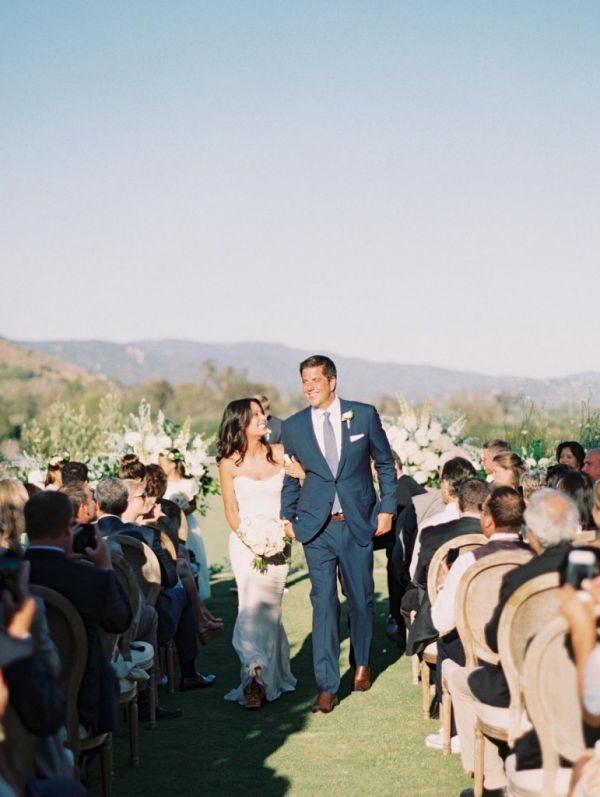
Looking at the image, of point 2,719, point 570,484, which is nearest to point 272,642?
point 570,484

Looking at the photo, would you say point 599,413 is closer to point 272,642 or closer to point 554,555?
point 272,642

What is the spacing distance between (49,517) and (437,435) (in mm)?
6915

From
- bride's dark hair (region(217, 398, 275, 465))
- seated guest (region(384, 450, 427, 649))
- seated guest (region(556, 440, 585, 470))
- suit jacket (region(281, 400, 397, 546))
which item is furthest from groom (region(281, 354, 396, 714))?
seated guest (region(556, 440, 585, 470))

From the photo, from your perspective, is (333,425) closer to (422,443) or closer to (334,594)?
(334,594)

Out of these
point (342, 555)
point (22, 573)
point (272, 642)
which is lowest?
point (272, 642)

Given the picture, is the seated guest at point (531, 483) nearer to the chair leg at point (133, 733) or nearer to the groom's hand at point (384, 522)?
the groom's hand at point (384, 522)

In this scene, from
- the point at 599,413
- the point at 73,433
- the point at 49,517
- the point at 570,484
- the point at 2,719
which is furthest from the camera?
the point at 73,433

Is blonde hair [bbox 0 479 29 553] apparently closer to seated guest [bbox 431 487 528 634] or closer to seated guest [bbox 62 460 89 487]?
seated guest [bbox 431 487 528 634]

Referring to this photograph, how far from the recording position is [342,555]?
334 inches

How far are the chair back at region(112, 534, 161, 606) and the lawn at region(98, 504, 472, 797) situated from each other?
3.01 ft

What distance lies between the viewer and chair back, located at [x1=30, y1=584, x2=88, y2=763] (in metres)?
4.98

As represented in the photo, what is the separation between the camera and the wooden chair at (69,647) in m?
4.99

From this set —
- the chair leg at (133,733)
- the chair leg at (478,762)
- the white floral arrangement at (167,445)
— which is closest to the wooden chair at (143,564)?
the chair leg at (133,733)

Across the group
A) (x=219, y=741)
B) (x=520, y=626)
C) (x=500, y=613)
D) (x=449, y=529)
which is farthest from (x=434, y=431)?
(x=520, y=626)
